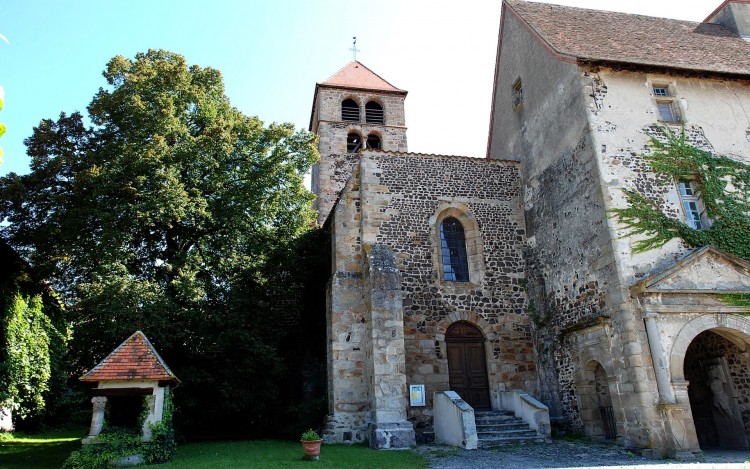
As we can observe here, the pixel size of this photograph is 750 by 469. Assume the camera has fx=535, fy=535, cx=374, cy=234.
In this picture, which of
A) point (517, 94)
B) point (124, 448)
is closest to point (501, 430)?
point (124, 448)

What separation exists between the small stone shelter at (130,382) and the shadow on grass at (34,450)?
1559 mm

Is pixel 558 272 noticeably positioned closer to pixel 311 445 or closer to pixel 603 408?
pixel 603 408

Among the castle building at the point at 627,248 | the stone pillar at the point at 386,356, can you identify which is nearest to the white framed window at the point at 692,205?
the castle building at the point at 627,248

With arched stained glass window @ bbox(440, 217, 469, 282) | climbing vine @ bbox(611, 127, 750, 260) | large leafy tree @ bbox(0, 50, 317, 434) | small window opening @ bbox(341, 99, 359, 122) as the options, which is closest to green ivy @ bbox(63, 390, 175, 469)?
large leafy tree @ bbox(0, 50, 317, 434)

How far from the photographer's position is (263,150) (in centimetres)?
1834

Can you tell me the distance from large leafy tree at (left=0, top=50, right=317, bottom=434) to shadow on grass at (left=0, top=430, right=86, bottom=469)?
2.24 m

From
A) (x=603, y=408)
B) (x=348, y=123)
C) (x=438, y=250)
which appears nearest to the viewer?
(x=603, y=408)

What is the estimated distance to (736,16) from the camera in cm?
1883

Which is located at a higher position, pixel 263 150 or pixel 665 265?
pixel 263 150

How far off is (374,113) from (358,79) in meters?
2.47

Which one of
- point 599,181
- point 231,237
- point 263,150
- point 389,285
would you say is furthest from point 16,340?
point 599,181

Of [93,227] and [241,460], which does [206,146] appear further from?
[241,460]

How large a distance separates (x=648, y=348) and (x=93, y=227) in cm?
1490

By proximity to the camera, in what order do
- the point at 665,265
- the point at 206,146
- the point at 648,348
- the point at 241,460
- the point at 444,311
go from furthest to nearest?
the point at 206,146, the point at 444,311, the point at 665,265, the point at 648,348, the point at 241,460
